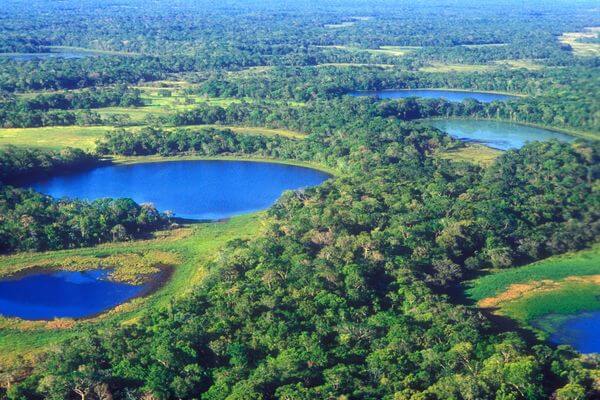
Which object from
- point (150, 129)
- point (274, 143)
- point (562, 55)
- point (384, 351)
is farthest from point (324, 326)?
point (562, 55)

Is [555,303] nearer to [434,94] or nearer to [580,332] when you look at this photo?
[580,332]

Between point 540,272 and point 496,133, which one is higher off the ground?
point 496,133

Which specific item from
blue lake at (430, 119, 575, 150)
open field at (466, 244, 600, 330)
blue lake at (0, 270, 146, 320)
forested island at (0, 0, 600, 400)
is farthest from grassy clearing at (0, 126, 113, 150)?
open field at (466, 244, 600, 330)

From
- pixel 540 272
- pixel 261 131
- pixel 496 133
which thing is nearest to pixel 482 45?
pixel 496 133

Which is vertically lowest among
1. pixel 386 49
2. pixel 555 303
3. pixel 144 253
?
pixel 555 303

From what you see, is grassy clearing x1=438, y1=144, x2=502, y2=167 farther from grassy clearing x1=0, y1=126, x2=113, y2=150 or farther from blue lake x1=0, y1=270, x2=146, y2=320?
blue lake x1=0, y1=270, x2=146, y2=320

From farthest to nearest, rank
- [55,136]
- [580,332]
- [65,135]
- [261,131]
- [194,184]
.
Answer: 1. [261,131]
2. [65,135]
3. [55,136]
4. [194,184]
5. [580,332]

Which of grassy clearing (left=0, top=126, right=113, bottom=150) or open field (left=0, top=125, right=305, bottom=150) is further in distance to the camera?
open field (left=0, top=125, right=305, bottom=150)
